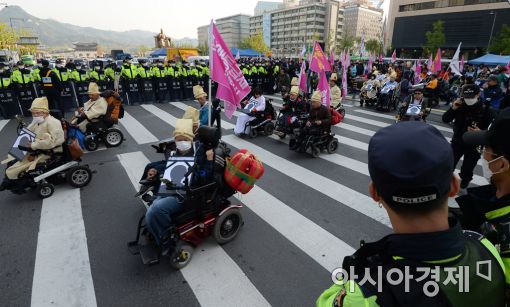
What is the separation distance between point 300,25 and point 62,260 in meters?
125

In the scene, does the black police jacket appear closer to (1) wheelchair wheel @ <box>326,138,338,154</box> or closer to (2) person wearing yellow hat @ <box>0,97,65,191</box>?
(1) wheelchair wheel @ <box>326,138,338,154</box>

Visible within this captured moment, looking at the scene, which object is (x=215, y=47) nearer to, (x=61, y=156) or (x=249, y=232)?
(x=249, y=232)

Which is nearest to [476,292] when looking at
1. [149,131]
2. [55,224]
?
[55,224]

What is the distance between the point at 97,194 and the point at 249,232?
3.17 m

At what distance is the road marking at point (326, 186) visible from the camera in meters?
4.85

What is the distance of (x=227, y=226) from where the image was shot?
397 cm

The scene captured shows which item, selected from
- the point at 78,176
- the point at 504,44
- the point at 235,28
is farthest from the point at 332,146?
the point at 235,28

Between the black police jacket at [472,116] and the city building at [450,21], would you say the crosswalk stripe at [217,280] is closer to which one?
the black police jacket at [472,116]

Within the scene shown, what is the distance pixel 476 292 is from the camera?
997 mm

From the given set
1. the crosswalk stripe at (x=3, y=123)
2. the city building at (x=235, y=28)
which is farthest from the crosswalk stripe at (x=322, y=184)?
the city building at (x=235, y=28)

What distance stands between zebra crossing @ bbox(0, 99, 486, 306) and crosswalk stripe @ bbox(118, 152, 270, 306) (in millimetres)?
12

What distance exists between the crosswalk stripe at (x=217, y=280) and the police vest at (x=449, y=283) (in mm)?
2302

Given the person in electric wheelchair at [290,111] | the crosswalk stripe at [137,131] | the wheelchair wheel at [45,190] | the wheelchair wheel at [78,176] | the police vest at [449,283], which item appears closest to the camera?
the police vest at [449,283]

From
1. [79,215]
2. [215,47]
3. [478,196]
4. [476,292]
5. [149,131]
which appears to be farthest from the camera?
[149,131]
